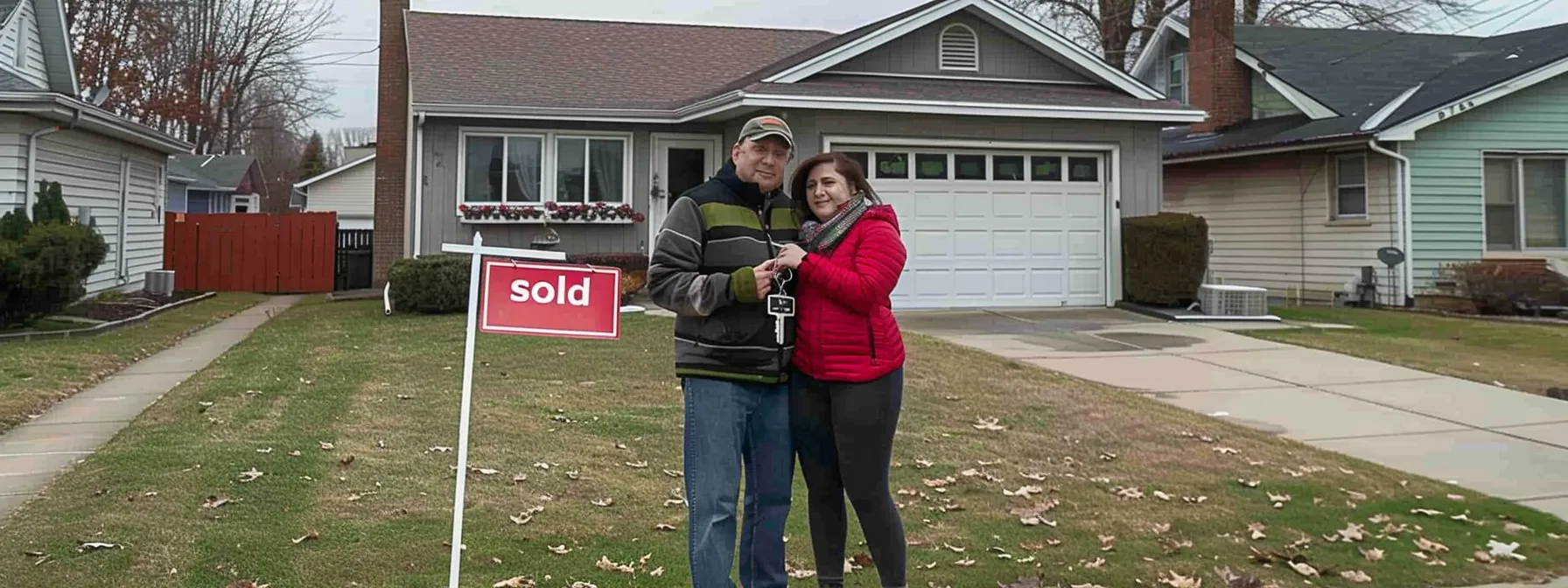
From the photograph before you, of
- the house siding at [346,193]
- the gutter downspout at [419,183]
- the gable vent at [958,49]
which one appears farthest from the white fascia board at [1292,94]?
the house siding at [346,193]

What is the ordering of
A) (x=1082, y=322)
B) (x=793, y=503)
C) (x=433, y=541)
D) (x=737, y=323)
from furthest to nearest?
(x=1082, y=322) < (x=793, y=503) < (x=433, y=541) < (x=737, y=323)

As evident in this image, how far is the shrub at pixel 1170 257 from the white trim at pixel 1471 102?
408cm

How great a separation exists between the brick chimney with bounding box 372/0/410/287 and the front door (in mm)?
4608

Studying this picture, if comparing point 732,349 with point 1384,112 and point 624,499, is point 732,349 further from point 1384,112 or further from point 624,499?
point 1384,112

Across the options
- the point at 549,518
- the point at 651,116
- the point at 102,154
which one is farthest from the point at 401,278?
the point at 549,518

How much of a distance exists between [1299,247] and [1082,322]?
6931mm

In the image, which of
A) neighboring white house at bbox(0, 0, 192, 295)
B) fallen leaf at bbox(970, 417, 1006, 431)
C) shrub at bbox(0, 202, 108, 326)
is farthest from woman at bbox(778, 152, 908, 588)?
neighboring white house at bbox(0, 0, 192, 295)

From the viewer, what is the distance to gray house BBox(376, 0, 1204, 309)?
47.8 ft

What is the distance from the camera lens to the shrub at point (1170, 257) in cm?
1422

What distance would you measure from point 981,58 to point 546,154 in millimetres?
5937

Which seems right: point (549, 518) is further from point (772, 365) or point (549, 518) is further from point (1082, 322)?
point (1082, 322)

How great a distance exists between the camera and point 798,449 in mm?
3986

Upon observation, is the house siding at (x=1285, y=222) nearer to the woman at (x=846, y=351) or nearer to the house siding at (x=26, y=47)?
the woman at (x=846, y=351)

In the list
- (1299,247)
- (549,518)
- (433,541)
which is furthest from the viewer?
(1299,247)
